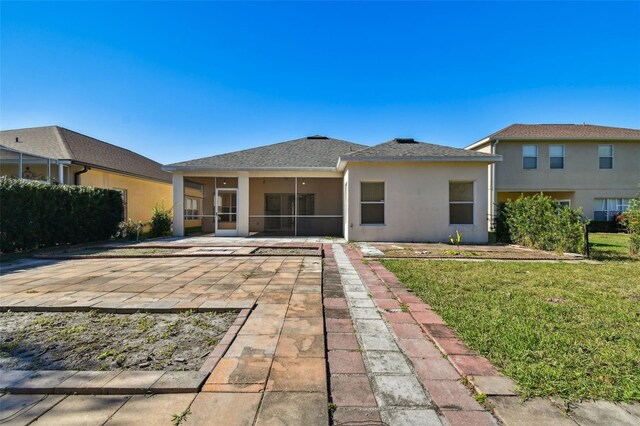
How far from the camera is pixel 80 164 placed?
13016 mm

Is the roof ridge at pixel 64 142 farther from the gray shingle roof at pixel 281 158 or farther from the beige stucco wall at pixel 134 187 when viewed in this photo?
the gray shingle roof at pixel 281 158

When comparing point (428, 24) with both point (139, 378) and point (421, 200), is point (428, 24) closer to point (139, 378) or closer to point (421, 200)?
point (421, 200)

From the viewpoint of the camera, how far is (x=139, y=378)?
2.12 metres

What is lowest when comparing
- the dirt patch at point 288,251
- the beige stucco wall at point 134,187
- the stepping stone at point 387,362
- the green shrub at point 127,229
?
the stepping stone at point 387,362

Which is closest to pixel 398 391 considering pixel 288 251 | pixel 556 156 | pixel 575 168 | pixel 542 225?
pixel 288 251

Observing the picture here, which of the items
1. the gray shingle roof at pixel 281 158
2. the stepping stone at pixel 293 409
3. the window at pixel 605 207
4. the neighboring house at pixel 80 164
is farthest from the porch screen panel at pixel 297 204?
the window at pixel 605 207

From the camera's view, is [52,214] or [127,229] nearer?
[52,214]

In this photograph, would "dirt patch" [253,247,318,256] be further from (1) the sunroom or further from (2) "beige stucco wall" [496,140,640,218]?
(2) "beige stucco wall" [496,140,640,218]

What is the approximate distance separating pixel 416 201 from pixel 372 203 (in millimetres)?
1704

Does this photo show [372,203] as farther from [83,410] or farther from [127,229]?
[127,229]

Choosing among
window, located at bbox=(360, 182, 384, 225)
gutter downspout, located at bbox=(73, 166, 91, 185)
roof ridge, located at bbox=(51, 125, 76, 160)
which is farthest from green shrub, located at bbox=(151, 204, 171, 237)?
window, located at bbox=(360, 182, 384, 225)

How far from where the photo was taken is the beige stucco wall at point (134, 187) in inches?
562

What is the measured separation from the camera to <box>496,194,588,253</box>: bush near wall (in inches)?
324

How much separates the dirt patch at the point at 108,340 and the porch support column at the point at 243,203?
384 inches
